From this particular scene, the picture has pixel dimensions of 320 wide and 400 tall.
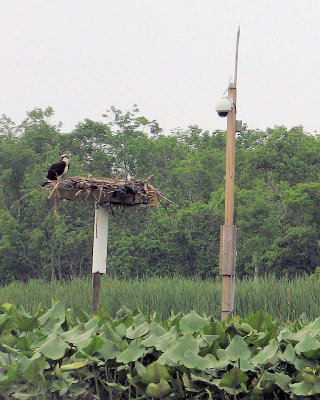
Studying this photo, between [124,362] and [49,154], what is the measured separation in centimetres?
3204

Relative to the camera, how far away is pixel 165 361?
3.76 meters

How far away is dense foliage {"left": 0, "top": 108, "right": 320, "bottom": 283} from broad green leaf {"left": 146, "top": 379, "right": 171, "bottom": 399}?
2180cm

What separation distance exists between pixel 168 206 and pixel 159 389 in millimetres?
28728

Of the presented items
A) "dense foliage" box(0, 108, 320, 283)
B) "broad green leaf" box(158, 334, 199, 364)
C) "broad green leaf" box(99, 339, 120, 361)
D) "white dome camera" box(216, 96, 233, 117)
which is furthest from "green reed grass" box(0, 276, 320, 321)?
"dense foliage" box(0, 108, 320, 283)

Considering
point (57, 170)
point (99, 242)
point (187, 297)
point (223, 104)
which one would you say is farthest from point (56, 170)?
point (187, 297)

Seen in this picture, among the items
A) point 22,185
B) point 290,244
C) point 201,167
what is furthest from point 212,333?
point 22,185

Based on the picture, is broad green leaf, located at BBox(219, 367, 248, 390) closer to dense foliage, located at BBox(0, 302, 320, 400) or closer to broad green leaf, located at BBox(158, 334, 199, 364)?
dense foliage, located at BBox(0, 302, 320, 400)

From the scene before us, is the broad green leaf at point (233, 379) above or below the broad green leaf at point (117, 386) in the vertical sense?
above

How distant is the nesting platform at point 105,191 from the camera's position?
7.54 meters

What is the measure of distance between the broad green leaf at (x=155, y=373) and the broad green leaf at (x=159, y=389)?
0.04 meters

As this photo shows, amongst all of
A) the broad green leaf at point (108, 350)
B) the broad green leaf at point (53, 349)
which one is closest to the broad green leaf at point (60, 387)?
the broad green leaf at point (53, 349)

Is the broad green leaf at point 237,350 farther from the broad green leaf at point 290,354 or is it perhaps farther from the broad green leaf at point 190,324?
the broad green leaf at point 190,324

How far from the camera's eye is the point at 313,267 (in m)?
28.0

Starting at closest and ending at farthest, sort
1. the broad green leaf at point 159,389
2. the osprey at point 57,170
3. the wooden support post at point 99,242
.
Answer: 1. the broad green leaf at point 159,389
2. the wooden support post at point 99,242
3. the osprey at point 57,170
